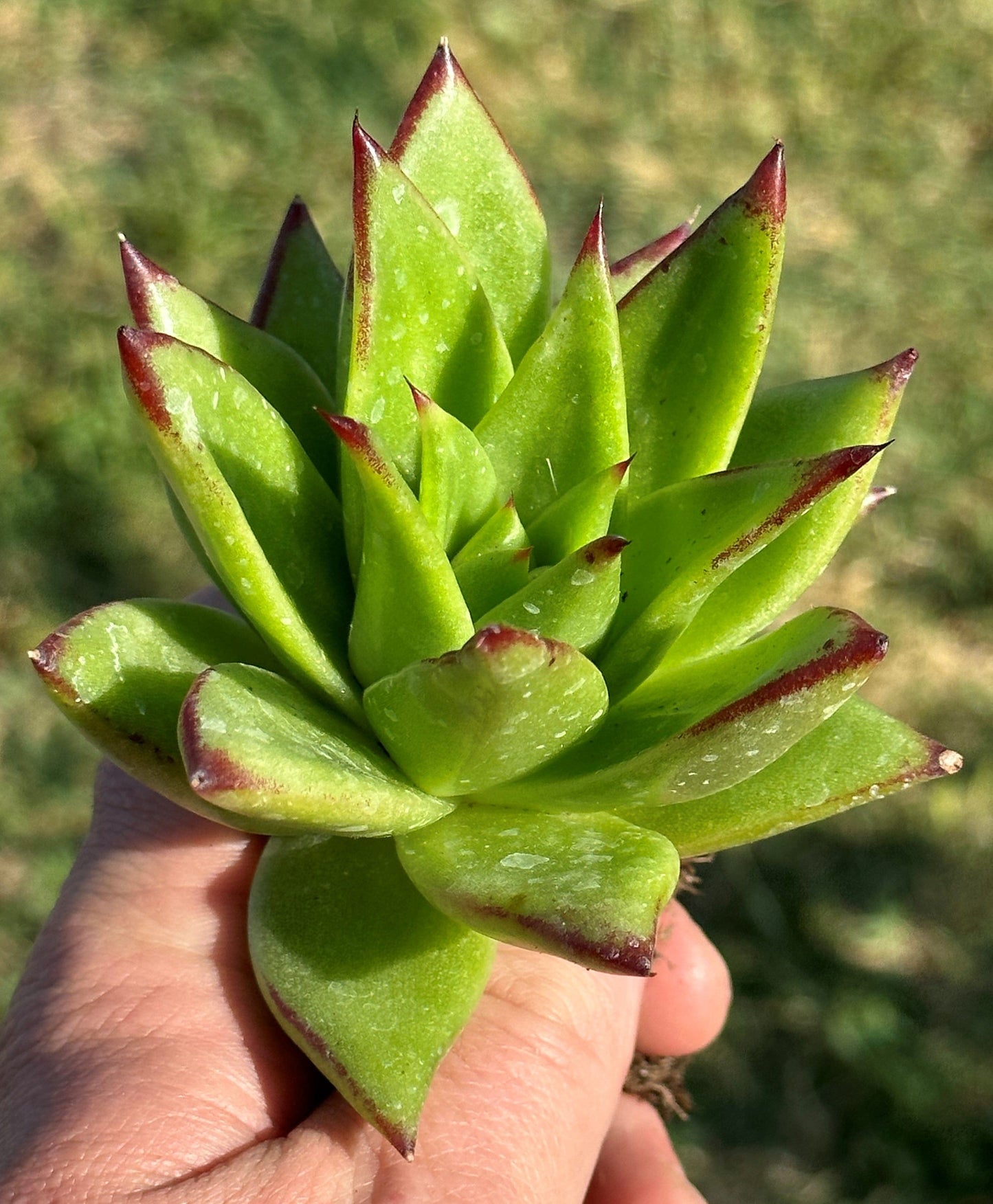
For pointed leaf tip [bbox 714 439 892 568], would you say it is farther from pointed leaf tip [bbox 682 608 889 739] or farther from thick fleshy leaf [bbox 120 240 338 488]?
thick fleshy leaf [bbox 120 240 338 488]

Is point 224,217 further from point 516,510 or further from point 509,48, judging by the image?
point 516,510

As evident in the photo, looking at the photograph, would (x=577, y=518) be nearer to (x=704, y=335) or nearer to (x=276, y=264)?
(x=704, y=335)

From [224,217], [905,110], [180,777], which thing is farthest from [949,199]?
[180,777]

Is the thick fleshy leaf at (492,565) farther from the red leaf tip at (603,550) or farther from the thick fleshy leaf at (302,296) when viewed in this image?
the thick fleshy leaf at (302,296)

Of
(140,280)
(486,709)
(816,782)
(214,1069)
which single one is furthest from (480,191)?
(214,1069)

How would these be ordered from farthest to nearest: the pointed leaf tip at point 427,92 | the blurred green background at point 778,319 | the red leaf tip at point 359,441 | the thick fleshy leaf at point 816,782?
the blurred green background at point 778,319
the pointed leaf tip at point 427,92
the thick fleshy leaf at point 816,782
the red leaf tip at point 359,441

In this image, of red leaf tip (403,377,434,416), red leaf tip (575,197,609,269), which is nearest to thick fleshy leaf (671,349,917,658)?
red leaf tip (575,197,609,269)

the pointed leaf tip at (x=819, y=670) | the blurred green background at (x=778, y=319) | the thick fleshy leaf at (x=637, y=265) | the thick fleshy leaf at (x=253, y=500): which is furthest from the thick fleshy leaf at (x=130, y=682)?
the blurred green background at (x=778, y=319)
